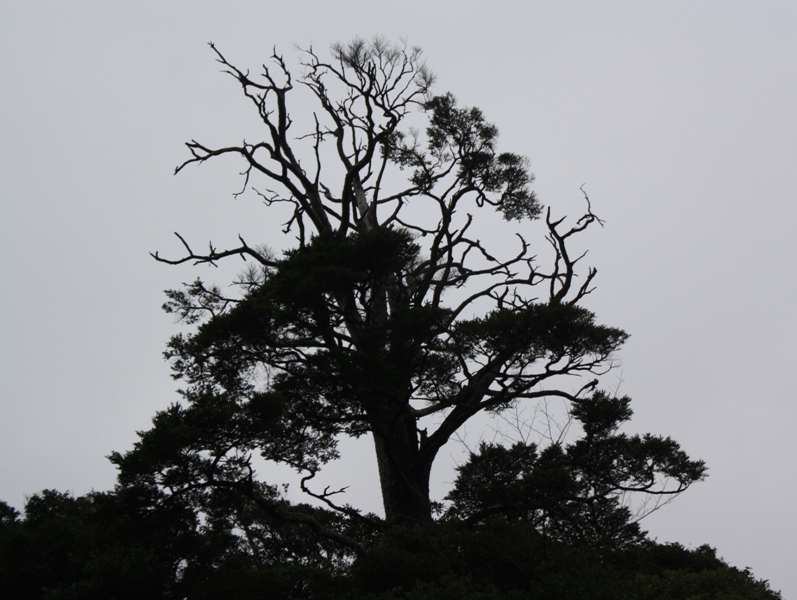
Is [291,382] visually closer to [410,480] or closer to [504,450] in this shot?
[410,480]

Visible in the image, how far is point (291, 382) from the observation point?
A: 32.8ft

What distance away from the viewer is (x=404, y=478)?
1031 centimetres

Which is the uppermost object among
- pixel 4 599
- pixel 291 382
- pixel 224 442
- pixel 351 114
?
pixel 351 114

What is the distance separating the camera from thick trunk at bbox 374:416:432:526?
406 inches

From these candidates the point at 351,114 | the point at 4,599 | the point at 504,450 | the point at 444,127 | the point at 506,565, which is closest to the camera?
the point at 506,565

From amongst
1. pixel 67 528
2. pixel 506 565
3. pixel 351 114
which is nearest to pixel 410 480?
pixel 506 565

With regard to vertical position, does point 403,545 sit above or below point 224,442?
below

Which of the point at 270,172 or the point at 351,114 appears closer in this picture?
the point at 270,172

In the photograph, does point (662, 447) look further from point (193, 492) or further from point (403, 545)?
point (193, 492)

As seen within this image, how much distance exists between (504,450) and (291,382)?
381 centimetres

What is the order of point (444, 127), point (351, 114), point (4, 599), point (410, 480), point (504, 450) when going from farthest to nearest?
point (351, 114), point (444, 127), point (504, 450), point (410, 480), point (4, 599)

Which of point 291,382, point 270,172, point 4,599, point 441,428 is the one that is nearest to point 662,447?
point 441,428

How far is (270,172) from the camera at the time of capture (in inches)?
523

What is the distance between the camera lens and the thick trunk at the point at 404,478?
1032 centimetres
